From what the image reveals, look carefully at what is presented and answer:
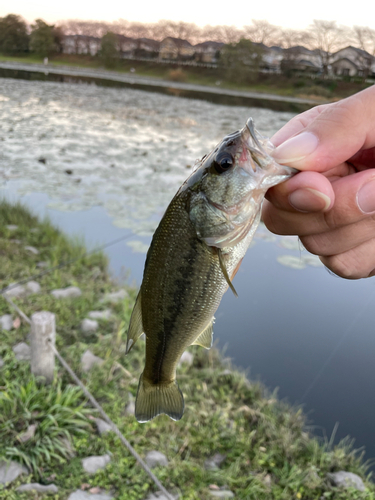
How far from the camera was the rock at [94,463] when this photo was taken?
10.6 feet

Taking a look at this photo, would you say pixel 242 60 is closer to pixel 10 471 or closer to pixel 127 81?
pixel 127 81

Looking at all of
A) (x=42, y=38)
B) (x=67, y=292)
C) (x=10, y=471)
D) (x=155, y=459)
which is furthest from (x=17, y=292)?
(x=42, y=38)

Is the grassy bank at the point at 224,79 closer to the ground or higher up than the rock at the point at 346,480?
higher up

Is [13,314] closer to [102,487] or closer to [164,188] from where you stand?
[102,487]

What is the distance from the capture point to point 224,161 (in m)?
1.47

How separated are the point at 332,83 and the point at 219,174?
35049 mm

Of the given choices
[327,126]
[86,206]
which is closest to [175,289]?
[327,126]

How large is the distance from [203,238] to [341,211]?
614mm

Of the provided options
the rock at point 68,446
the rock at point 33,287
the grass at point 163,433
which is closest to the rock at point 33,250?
the rock at point 33,287

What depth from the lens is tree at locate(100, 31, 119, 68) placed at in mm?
50969

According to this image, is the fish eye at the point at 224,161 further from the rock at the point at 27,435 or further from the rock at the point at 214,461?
the rock at the point at 214,461

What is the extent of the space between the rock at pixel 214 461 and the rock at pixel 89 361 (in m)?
1.46

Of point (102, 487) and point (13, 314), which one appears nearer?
point (102, 487)

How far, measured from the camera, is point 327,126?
1.48 meters
